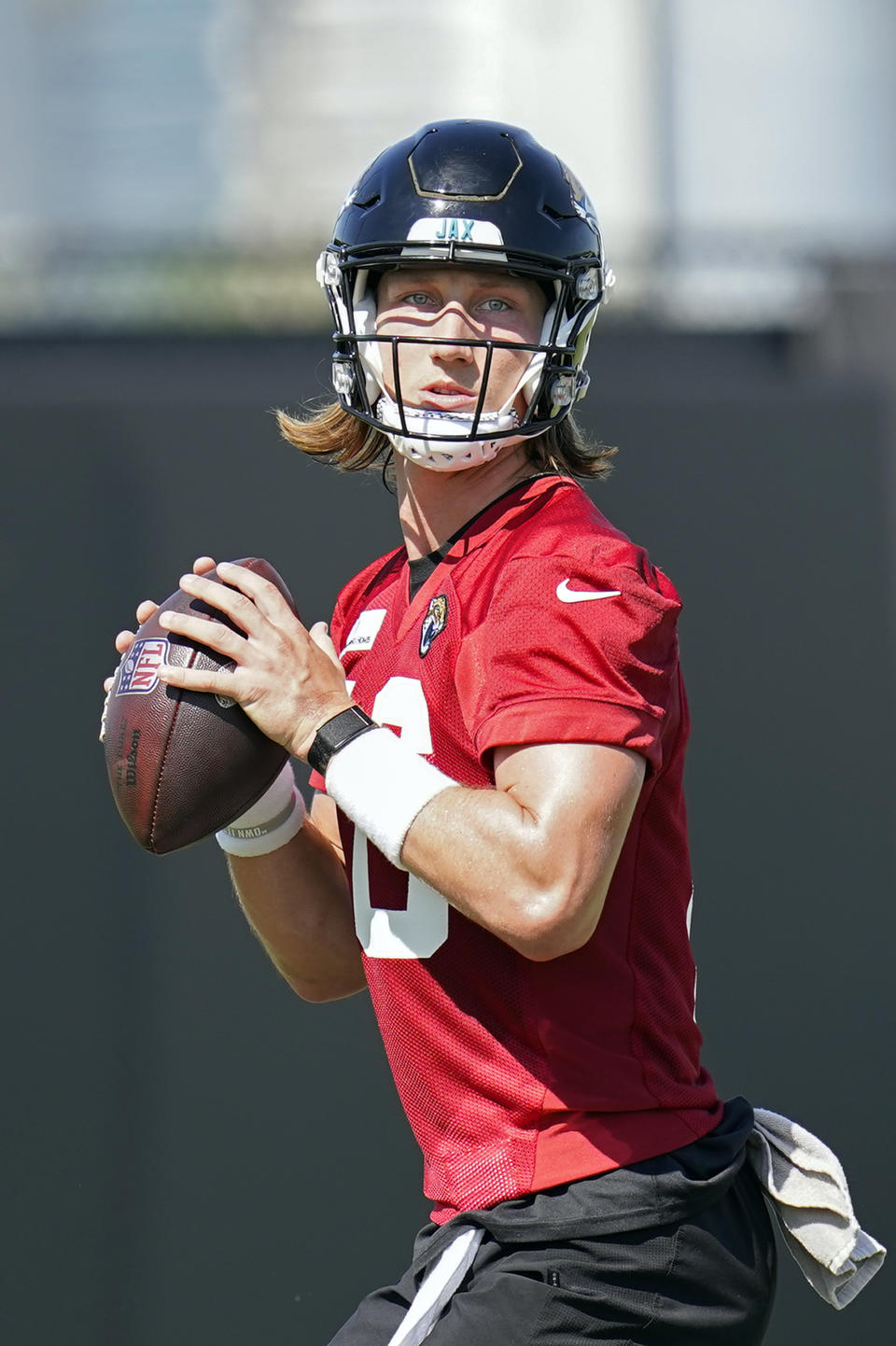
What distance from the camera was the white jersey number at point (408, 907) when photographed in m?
2.19

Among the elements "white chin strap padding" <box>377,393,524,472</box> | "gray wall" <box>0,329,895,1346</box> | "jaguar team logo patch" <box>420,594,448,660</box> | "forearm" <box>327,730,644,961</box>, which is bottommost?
"gray wall" <box>0,329,895,1346</box>

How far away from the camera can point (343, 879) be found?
271 cm

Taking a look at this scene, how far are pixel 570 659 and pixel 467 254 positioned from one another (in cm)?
68

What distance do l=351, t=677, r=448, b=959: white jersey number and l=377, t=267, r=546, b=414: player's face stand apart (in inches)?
16.6

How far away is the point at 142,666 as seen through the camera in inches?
90.9

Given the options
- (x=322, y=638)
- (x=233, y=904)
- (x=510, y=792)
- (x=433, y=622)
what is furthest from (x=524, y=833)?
(x=233, y=904)

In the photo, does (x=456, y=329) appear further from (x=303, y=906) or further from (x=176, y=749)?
(x=303, y=906)

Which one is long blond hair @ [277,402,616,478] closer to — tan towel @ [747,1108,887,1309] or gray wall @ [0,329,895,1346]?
tan towel @ [747,1108,887,1309]

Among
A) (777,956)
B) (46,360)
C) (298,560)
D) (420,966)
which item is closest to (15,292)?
(46,360)

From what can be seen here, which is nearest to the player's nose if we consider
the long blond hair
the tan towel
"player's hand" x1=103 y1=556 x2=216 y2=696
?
the long blond hair

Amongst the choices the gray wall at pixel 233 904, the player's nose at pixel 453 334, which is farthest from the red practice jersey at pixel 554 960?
the gray wall at pixel 233 904

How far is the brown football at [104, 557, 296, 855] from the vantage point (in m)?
2.25

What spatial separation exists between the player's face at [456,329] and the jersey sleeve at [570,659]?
343 millimetres

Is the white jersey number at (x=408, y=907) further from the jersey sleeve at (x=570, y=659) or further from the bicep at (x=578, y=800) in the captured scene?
the bicep at (x=578, y=800)
